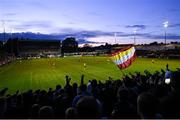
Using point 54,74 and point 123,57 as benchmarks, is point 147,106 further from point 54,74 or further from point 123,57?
point 54,74

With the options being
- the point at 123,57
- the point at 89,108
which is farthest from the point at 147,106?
the point at 123,57

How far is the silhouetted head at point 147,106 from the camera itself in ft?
19.9

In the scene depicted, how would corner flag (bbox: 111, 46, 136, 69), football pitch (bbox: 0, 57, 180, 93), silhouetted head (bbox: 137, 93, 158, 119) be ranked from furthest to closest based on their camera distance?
1. football pitch (bbox: 0, 57, 180, 93)
2. corner flag (bbox: 111, 46, 136, 69)
3. silhouetted head (bbox: 137, 93, 158, 119)

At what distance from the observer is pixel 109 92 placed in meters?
12.2

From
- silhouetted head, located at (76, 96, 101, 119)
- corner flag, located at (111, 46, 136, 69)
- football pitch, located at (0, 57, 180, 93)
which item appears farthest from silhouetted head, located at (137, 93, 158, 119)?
football pitch, located at (0, 57, 180, 93)

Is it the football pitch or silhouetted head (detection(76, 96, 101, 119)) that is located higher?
silhouetted head (detection(76, 96, 101, 119))

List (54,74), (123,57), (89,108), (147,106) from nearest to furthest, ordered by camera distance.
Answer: (89,108) → (147,106) → (123,57) → (54,74)

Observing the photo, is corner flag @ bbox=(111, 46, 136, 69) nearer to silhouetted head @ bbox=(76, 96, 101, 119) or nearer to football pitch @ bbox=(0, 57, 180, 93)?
football pitch @ bbox=(0, 57, 180, 93)

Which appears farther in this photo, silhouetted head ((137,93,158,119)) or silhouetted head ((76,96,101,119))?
silhouetted head ((137,93,158,119))

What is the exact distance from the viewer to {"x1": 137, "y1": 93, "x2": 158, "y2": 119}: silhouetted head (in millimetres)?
6071

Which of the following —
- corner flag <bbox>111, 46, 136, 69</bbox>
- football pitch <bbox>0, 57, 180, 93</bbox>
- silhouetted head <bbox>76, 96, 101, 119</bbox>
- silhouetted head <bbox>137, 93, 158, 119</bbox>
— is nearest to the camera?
silhouetted head <bbox>76, 96, 101, 119</bbox>

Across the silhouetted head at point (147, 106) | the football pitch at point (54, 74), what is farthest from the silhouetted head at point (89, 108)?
the football pitch at point (54, 74)

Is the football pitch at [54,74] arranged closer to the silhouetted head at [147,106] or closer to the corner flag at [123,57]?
the corner flag at [123,57]

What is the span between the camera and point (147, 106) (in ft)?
20.1
